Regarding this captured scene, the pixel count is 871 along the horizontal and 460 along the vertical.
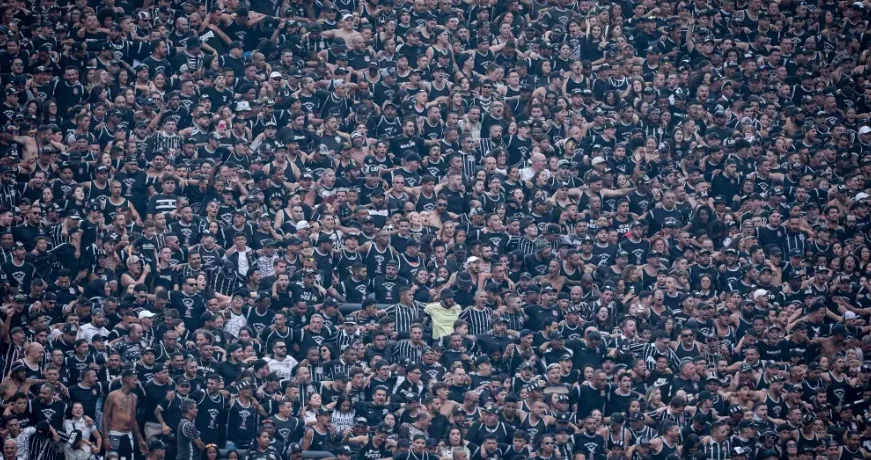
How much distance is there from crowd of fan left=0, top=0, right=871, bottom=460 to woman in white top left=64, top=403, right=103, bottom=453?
1.3 inches

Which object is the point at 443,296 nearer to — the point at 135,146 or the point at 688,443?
the point at 688,443

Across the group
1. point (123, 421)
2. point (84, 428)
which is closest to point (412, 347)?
point (123, 421)

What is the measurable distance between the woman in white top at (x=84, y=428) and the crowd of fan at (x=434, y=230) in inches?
1.3

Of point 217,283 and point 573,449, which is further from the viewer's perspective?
point 217,283

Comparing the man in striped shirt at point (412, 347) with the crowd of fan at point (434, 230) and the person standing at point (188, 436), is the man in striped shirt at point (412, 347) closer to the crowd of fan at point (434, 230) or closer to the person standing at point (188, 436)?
the crowd of fan at point (434, 230)

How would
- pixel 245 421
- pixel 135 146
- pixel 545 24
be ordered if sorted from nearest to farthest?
pixel 245 421 < pixel 135 146 < pixel 545 24

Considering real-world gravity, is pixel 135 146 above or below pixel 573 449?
above

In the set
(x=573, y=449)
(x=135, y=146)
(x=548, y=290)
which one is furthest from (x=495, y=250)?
(x=135, y=146)

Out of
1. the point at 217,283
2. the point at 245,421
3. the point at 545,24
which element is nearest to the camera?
the point at 245,421

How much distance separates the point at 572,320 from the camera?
77.9 ft

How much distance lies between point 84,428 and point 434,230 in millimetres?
7216

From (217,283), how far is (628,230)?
289 inches

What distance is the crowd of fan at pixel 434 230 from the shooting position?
71.7 ft

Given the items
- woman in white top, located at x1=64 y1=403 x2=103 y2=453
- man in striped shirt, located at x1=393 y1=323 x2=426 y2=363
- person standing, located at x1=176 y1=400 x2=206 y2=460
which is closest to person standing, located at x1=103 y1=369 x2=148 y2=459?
woman in white top, located at x1=64 y1=403 x2=103 y2=453
